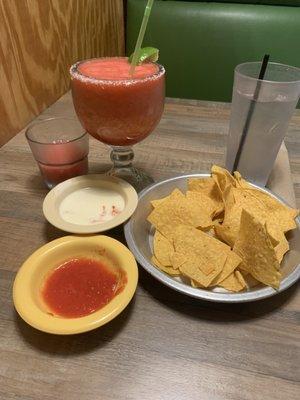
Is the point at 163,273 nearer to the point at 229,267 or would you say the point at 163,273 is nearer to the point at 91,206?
the point at 229,267

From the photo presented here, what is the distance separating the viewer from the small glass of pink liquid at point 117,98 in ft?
2.15

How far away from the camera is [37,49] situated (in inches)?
45.3

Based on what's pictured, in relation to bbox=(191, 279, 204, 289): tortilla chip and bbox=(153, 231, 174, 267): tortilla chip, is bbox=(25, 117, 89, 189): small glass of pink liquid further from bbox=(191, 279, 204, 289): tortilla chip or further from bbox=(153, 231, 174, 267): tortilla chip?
bbox=(191, 279, 204, 289): tortilla chip

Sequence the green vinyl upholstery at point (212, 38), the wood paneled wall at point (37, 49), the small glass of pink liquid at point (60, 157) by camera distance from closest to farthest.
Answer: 1. the small glass of pink liquid at point (60, 157)
2. the wood paneled wall at point (37, 49)
3. the green vinyl upholstery at point (212, 38)

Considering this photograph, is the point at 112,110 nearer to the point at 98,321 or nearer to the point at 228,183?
the point at 228,183

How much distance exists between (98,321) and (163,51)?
1.51 meters

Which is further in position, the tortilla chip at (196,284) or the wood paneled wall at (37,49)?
the wood paneled wall at (37,49)

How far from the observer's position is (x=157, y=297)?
0.56m

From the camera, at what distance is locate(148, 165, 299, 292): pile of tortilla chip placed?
543mm

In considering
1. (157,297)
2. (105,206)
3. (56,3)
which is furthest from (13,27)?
(157,297)

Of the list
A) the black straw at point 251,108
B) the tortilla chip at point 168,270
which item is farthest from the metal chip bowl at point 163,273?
the black straw at point 251,108

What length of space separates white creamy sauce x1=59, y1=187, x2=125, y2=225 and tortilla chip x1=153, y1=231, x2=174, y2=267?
0.34 ft

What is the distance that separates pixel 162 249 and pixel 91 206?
0.19m

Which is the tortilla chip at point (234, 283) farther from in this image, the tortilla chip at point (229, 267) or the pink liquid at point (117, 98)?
the pink liquid at point (117, 98)
